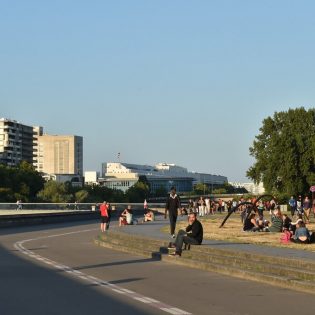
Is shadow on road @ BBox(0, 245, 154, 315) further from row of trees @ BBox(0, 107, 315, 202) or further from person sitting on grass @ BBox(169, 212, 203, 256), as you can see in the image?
row of trees @ BBox(0, 107, 315, 202)

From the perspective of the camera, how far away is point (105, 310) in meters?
12.5

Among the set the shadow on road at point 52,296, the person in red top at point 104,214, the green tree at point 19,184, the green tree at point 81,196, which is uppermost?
the green tree at point 19,184

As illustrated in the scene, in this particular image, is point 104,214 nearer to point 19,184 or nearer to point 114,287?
point 114,287

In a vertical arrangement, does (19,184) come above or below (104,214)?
above

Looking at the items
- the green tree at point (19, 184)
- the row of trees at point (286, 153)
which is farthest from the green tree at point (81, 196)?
the row of trees at point (286, 153)

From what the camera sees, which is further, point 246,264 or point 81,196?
point 81,196

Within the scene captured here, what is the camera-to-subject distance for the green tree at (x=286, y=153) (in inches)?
3713

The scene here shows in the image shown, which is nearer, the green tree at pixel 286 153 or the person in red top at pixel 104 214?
the person in red top at pixel 104 214

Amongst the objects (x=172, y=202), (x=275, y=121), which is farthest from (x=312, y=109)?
(x=172, y=202)

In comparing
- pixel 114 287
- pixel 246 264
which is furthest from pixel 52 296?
pixel 246 264

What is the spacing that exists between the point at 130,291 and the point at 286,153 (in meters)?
81.2

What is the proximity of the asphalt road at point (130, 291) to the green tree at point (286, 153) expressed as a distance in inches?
2816

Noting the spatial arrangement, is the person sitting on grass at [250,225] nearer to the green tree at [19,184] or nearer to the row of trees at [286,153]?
the row of trees at [286,153]

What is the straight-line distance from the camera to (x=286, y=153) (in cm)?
9525
